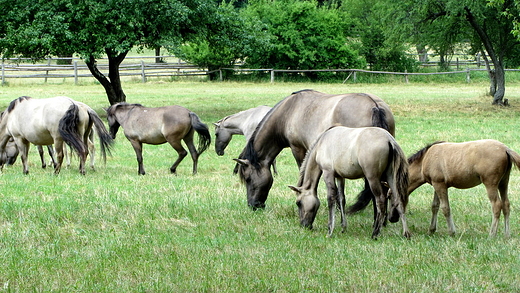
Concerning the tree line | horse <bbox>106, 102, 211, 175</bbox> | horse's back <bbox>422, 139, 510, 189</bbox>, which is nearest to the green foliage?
the tree line

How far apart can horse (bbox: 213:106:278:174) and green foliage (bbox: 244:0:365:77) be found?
28107 mm

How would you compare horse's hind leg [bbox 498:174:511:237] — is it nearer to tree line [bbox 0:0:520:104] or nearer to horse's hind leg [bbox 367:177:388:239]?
horse's hind leg [bbox 367:177:388:239]

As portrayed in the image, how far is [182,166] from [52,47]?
27.5 feet

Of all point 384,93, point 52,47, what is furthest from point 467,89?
point 52,47

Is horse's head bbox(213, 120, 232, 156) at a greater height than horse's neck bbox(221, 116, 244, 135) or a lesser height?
lesser

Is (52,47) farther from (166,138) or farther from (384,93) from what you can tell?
(384,93)

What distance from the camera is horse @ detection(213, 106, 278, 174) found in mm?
12883

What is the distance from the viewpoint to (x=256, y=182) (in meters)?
8.39

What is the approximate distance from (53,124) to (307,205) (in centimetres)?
628

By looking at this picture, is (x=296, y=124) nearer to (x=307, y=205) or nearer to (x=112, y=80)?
(x=307, y=205)

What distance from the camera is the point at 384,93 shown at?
1286 inches

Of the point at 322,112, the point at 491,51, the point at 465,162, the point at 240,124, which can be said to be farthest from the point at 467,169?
the point at 491,51

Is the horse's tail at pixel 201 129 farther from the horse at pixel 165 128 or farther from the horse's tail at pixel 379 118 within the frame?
the horse's tail at pixel 379 118

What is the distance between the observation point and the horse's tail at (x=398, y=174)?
6521 mm
